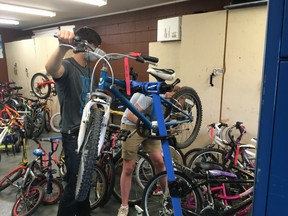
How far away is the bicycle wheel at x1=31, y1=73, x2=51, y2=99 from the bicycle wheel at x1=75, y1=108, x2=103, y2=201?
14.8 ft

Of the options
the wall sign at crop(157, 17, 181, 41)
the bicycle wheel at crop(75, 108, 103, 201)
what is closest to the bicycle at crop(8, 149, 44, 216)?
the bicycle wheel at crop(75, 108, 103, 201)

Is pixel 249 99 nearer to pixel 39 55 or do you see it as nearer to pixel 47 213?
pixel 47 213

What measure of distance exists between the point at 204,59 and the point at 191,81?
322mm

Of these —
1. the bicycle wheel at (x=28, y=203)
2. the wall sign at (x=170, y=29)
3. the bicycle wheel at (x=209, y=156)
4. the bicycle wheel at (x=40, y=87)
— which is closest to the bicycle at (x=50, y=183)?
the bicycle wheel at (x=28, y=203)

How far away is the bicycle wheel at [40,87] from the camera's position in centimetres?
505

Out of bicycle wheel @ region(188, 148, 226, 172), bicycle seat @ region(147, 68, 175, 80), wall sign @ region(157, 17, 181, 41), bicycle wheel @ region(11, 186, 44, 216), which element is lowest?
bicycle wheel @ region(11, 186, 44, 216)

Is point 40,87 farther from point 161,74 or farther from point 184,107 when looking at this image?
point 161,74

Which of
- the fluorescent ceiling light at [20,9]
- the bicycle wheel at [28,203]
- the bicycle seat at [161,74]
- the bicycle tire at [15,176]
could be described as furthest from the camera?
the fluorescent ceiling light at [20,9]

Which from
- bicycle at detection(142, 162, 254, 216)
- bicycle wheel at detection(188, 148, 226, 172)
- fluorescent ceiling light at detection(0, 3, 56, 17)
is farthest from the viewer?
fluorescent ceiling light at detection(0, 3, 56, 17)

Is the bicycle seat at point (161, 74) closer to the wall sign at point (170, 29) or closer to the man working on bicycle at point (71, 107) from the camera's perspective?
the man working on bicycle at point (71, 107)

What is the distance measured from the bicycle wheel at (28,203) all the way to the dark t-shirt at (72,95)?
115cm

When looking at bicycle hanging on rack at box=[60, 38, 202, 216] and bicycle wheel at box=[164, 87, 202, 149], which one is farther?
bicycle wheel at box=[164, 87, 202, 149]

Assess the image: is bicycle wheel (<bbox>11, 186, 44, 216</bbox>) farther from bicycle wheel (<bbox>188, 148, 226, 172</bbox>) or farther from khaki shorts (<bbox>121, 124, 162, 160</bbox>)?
bicycle wheel (<bbox>188, 148, 226, 172</bbox>)

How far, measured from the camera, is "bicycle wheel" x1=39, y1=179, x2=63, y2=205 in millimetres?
2406
